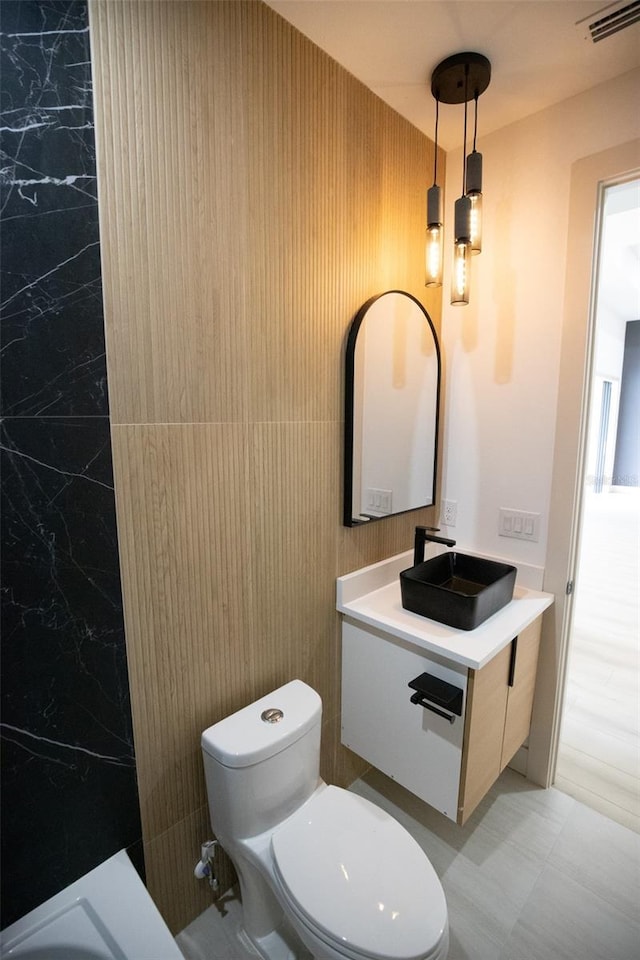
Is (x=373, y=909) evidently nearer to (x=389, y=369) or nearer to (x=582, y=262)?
(x=389, y=369)

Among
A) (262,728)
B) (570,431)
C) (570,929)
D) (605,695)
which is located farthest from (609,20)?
(605,695)

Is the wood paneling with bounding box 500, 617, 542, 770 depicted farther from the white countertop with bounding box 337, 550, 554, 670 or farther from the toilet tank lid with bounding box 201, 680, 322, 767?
the toilet tank lid with bounding box 201, 680, 322, 767

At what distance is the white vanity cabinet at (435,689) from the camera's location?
1.29 m

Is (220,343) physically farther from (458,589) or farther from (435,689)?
(458,589)

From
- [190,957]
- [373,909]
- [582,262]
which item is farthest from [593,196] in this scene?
[190,957]

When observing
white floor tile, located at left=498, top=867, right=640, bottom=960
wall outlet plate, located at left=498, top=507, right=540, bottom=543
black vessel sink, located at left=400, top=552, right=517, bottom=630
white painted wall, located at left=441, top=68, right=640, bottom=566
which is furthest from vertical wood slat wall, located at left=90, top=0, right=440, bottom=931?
white floor tile, located at left=498, top=867, right=640, bottom=960

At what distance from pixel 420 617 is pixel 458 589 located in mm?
424

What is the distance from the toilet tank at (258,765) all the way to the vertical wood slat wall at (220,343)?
4.8 inches

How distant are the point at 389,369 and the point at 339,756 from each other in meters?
1.61

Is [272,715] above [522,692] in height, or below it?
above

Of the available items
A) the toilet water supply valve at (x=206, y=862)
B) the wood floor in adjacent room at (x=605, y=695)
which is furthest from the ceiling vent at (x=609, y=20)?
the toilet water supply valve at (x=206, y=862)

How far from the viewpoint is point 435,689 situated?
50.8 inches

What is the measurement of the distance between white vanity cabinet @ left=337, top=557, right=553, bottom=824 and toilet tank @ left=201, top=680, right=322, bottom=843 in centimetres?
34

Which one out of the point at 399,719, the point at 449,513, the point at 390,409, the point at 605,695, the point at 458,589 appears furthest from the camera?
the point at 605,695
